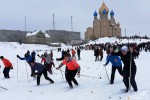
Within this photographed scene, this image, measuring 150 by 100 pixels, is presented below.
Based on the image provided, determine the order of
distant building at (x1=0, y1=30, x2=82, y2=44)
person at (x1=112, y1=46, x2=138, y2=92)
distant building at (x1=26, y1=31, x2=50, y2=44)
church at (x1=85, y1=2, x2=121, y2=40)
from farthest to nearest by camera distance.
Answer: distant building at (x1=0, y1=30, x2=82, y2=44), distant building at (x1=26, y1=31, x2=50, y2=44), church at (x1=85, y1=2, x2=121, y2=40), person at (x1=112, y1=46, x2=138, y2=92)

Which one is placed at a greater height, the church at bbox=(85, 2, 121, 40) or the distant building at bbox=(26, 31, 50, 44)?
→ the church at bbox=(85, 2, 121, 40)

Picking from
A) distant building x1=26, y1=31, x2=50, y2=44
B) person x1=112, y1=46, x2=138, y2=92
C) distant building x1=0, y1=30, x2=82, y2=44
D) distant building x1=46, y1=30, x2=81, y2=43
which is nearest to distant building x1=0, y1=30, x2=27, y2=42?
distant building x1=0, y1=30, x2=82, y2=44

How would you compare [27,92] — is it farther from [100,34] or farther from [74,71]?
[100,34]

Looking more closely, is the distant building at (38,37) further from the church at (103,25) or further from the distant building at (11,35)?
the church at (103,25)

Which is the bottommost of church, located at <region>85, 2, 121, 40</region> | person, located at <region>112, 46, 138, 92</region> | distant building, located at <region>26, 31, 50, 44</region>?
person, located at <region>112, 46, 138, 92</region>

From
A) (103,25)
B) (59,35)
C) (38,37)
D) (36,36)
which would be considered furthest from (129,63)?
(59,35)

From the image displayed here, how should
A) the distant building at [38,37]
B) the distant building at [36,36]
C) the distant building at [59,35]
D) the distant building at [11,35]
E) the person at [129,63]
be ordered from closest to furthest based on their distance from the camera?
the person at [129,63] → the distant building at [38,37] → the distant building at [36,36] → the distant building at [11,35] → the distant building at [59,35]

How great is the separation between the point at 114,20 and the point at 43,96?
114884 mm

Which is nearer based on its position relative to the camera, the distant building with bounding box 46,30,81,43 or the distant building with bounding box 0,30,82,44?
the distant building with bounding box 0,30,82,44

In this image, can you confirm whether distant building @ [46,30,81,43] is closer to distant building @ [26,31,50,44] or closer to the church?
distant building @ [26,31,50,44]

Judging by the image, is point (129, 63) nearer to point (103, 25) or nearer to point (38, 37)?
point (103, 25)

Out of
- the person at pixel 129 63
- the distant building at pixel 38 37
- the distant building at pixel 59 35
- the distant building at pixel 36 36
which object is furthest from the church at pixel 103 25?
the person at pixel 129 63

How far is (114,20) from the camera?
124875mm

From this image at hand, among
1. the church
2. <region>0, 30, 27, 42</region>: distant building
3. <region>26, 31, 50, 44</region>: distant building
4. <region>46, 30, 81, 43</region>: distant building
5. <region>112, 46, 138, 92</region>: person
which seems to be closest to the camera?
<region>112, 46, 138, 92</region>: person
